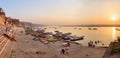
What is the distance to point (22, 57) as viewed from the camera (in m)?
24.4

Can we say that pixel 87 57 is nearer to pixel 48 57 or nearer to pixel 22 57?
pixel 48 57

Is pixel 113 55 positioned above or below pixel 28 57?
above

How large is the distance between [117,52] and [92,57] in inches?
458

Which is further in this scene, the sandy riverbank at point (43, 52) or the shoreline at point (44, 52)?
the shoreline at point (44, 52)

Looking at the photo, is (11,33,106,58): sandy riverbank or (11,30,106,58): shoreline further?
(11,30,106,58): shoreline

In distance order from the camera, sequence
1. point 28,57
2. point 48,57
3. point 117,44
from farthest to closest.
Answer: point 48,57 < point 28,57 < point 117,44

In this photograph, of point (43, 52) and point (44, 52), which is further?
point (44, 52)

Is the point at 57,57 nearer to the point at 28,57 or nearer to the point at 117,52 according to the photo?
the point at 28,57

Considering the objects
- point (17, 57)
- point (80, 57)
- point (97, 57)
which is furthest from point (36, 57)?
point (97, 57)

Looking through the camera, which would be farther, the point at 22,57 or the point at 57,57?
the point at 57,57

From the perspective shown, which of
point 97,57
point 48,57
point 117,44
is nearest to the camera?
point 117,44

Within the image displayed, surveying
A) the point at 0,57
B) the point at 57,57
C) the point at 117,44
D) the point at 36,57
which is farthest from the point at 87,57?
the point at 0,57

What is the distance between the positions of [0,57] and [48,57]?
34.6 feet

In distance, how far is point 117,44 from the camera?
20.1 m
